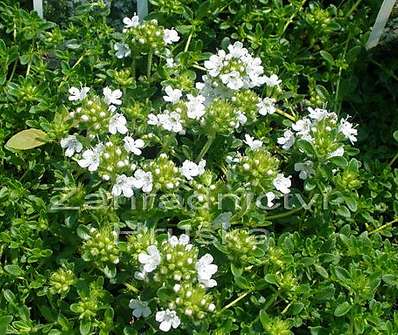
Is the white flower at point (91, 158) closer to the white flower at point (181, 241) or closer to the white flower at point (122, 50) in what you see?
the white flower at point (181, 241)

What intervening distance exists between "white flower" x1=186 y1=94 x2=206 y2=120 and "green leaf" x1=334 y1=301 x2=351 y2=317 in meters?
0.90

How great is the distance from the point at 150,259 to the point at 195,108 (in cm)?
71

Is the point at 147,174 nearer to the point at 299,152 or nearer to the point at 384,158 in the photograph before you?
the point at 299,152

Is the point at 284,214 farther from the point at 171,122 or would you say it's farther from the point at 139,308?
the point at 139,308

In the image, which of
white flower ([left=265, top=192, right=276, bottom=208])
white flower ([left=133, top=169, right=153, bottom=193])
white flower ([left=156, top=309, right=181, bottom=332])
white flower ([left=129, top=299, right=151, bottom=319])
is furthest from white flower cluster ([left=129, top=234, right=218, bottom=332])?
white flower ([left=265, top=192, right=276, bottom=208])

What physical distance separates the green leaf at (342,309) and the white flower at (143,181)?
81 centimetres

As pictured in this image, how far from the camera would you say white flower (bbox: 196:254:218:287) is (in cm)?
278

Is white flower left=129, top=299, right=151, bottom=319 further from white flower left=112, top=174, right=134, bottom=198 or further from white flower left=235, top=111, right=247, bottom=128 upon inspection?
white flower left=235, top=111, right=247, bottom=128

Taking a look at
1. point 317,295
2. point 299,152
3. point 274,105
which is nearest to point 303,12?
point 274,105

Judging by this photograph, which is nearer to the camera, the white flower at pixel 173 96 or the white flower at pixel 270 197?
the white flower at pixel 270 197

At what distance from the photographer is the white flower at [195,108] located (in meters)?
3.16

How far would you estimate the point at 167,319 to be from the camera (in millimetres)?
2760

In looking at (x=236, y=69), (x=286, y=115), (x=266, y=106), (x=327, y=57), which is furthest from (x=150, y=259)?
(x=327, y=57)

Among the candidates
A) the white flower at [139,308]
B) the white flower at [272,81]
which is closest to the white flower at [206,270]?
the white flower at [139,308]
